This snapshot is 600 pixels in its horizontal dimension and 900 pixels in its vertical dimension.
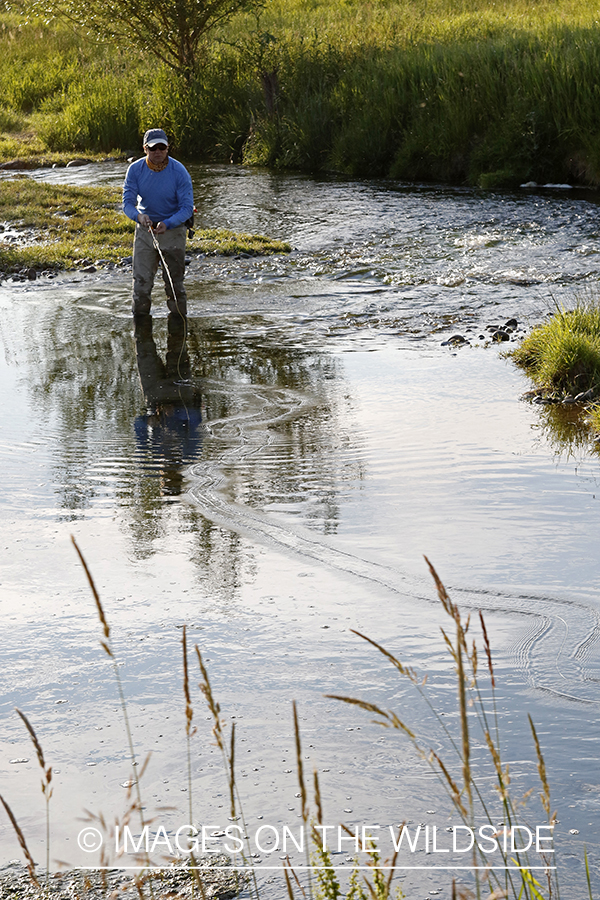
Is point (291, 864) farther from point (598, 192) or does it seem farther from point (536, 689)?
point (598, 192)

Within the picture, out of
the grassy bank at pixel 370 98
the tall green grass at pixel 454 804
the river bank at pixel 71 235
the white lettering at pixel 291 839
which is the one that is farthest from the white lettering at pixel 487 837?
the grassy bank at pixel 370 98

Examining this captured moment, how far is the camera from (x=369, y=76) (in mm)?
19078

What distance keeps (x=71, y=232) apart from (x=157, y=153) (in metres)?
5.79

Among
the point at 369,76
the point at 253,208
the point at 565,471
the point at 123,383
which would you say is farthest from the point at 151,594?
the point at 369,76

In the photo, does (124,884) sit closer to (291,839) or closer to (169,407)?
(291,839)

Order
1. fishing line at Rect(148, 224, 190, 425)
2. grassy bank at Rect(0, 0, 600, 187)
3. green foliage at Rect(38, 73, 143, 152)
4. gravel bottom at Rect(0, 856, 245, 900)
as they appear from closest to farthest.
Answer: gravel bottom at Rect(0, 856, 245, 900), fishing line at Rect(148, 224, 190, 425), grassy bank at Rect(0, 0, 600, 187), green foliage at Rect(38, 73, 143, 152)

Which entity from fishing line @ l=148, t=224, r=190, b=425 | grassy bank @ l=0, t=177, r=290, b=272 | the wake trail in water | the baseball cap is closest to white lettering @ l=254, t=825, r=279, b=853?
the wake trail in water

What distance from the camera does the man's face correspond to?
9.05 meters

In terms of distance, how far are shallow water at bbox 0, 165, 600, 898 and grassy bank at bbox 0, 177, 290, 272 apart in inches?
86.8

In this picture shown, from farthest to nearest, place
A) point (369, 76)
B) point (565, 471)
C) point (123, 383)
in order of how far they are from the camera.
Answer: point (369, 76), point (123, 383), point (565, 471)

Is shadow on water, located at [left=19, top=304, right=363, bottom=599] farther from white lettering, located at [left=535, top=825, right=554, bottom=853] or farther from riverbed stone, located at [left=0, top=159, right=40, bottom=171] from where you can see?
riverbed stone, located at [left=0, top=159, right=40, bottom=171]

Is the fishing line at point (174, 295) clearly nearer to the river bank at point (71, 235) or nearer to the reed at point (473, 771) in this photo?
the river bank at point (71, 235)

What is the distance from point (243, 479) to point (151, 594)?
1.75 meters

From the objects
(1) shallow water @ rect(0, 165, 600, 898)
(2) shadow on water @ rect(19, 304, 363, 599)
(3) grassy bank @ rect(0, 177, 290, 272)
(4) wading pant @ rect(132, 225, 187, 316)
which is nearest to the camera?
(1) shallow water @ rect(0, 165, 600, 898)
